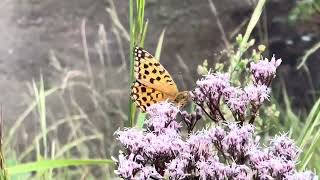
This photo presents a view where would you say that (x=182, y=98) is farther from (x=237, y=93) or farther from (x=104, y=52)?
(x=104, y=52)

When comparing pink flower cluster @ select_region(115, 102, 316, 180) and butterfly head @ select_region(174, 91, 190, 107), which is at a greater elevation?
butterfly head @ select_region(174, 91, 190, 107)

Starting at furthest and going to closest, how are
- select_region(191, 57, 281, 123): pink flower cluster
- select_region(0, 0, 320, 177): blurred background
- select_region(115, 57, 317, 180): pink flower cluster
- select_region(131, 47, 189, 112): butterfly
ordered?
select_region(0, 0, 320, 177): blurred background < select_region(131, 47, 189, 112): butterfly < select_region(191, 57, 281, 123): pink flower cluster < select_region(115, 57, 317, 180): pink flower cluster

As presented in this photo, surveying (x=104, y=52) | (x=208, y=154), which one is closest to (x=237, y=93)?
(x=208, y=154)

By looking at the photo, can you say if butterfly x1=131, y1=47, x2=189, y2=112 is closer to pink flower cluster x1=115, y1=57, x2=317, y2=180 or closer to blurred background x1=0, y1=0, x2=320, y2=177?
pink flower cluster x1=115, y1=57, x2=317, y2=180

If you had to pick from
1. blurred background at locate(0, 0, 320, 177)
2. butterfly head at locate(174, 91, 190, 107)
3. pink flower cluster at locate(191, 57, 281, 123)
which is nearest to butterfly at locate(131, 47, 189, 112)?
butterfly head at locate(174, 91, 190, 107)

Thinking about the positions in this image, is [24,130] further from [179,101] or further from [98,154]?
[179,101]

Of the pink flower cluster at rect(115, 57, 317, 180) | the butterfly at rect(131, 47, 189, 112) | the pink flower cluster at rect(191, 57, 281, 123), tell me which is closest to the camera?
the pink flower cluster at rect(115, 57, 317, 180)

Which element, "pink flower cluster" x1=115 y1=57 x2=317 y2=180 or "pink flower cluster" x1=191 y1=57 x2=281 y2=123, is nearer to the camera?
"pink flower cluster" x1=115 y1=57 x2=317 y2=180
